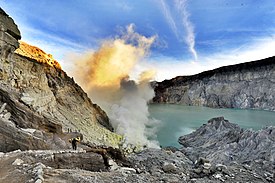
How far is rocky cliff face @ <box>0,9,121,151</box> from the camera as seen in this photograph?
317 inches

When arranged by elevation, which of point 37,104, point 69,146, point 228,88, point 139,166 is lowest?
point 139,166

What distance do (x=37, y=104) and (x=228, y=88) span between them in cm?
8127

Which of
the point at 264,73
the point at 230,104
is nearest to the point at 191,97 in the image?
the point at 230,104

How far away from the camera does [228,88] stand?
86688 mm

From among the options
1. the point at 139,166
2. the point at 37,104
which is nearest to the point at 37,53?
the point at 37,104

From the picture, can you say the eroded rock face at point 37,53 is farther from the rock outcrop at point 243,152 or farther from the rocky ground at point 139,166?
the rock outcrop at point 243,152

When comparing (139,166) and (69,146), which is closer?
(69,146)

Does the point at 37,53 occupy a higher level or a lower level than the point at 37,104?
higher

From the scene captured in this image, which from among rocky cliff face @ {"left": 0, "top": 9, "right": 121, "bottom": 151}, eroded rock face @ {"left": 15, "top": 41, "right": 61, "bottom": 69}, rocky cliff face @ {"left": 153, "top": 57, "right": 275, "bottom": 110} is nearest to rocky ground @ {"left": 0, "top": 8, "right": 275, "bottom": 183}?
rocky cliff face @ {"left": 0, "top": 9, "right": 121, "bottom": 151}

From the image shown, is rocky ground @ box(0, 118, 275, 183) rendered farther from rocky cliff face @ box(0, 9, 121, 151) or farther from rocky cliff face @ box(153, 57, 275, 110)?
rocky cliff face @ box(153, 57, 275, 110)

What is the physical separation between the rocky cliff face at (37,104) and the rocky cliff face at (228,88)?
67.6 metres

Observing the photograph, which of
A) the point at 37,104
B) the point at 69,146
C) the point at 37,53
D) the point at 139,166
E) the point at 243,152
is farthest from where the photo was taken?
the point at 37,53

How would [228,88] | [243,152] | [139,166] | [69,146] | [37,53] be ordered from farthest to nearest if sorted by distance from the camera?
[228,88] < [37,53] < [243,152] < [139,166] < [69,146]

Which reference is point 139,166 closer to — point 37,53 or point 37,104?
point 37,104
